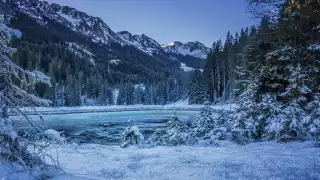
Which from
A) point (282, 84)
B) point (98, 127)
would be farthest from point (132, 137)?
point (98, 127)

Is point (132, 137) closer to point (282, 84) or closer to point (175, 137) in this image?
point (175, 137)

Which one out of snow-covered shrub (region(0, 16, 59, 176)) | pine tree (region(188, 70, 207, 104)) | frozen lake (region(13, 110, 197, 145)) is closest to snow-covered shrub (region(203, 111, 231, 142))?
frozen lake (region(13, 110, 197, 145))

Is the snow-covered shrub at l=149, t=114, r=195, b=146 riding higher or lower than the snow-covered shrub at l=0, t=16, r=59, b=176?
lower

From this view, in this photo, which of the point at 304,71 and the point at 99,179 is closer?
the point at 99,179

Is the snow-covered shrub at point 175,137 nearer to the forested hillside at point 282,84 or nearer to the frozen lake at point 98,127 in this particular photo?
the forested hillside at point 282,84

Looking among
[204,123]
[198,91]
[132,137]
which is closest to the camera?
[132,137]

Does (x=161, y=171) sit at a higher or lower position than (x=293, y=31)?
lower

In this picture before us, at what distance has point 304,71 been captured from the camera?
11.0 meters

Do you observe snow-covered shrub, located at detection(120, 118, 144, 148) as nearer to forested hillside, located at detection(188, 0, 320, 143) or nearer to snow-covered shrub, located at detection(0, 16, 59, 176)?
forested hillside, located at detection(188, 0, 320, 143)

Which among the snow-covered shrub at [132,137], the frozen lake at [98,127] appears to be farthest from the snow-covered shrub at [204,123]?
the frozen lake at [98,127]

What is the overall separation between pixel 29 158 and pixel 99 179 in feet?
4.39

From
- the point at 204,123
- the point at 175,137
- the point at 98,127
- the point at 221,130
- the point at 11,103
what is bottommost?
the point at 98,127

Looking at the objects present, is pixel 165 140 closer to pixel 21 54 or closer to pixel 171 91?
pixel 171 91

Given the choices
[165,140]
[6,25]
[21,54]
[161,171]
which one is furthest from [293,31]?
[21,54]
